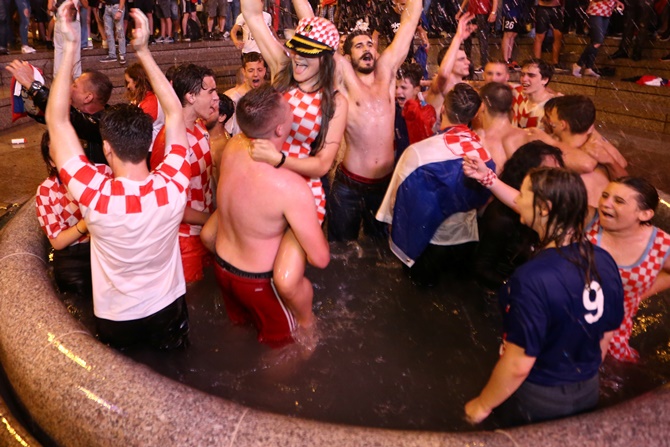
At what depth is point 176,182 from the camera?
8.73 ft

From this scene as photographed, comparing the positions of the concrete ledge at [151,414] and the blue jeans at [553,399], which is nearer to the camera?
the concrete ledge at [151,414]

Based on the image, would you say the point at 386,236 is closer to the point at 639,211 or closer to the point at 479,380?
the point at 479,380

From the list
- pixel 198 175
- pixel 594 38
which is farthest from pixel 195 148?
pixel 594 38

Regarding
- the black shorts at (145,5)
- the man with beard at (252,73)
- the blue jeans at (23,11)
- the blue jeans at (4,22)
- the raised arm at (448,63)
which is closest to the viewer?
the raised arm at (448,63)

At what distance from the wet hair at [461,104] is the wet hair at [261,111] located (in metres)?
1.28

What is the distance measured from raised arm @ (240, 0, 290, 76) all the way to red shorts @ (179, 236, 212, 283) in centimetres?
125

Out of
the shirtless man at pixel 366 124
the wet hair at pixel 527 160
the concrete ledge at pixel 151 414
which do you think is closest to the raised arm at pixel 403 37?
the shirtless man at pixel 366 124

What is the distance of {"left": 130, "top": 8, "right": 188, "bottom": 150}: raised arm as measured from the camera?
2734 millimetres

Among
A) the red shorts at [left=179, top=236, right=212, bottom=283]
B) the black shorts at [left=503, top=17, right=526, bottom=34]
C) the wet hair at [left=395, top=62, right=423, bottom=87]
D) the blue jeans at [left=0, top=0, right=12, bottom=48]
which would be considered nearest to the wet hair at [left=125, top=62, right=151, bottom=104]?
the red shorts at [left=179, top=236, right=212, bottom=283]

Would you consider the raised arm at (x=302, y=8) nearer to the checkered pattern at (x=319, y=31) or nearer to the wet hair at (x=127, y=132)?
Answer: the checkered pattern at (x=319, y=31)

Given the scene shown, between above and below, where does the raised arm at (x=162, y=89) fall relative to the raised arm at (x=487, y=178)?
above

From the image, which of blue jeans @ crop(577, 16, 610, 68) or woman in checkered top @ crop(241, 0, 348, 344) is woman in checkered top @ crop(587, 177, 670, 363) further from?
blue jeans @ crop(577, 16, 610, 68)

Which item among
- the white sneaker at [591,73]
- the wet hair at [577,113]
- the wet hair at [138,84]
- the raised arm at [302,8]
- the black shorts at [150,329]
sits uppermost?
the raised arm at [302,8]

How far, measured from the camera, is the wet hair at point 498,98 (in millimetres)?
3986
